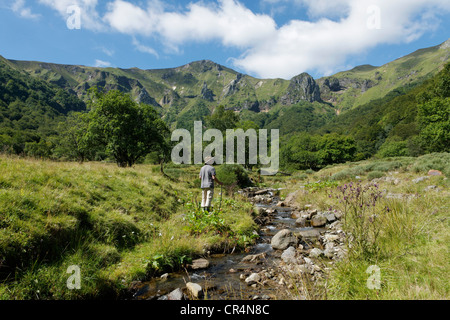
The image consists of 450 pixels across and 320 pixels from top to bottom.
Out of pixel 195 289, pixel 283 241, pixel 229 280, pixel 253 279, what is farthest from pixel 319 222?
pixel 195 289

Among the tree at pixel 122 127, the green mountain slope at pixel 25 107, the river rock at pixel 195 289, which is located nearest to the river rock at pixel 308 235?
the river rock at pixel 195 289

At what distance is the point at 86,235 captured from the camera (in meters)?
5.86

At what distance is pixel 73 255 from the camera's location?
497 centimetres

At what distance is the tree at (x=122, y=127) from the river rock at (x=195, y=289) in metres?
21.4

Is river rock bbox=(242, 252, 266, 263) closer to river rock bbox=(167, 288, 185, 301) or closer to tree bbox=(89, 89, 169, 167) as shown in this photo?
river rock bbox=(167, 288, 185, 301)

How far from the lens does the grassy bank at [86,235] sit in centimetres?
419

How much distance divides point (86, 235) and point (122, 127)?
2052cm

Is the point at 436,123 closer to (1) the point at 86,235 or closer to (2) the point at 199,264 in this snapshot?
(2) the point at 199,264

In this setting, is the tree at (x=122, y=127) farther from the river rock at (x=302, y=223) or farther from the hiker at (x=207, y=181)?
the river rock at (x=302, y=223)

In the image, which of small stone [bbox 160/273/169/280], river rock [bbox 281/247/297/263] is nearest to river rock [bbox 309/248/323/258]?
river rock [bbox 281/247/297/263]

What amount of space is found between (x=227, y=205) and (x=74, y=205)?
26.4 feet
